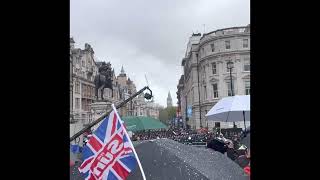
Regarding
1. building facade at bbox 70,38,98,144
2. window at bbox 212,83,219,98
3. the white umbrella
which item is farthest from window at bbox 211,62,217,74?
the white umbrella

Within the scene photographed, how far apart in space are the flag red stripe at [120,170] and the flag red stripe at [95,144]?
0.25 metres

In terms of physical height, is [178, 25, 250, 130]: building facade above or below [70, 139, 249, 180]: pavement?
above

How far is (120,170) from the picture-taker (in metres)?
3.49

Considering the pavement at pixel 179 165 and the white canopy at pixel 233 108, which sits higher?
the white canopy at pixel 233 108

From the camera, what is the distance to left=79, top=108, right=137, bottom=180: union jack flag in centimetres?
351

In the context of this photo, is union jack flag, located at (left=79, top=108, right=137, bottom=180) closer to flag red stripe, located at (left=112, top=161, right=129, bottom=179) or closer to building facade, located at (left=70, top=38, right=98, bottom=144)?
flag red stripe, located at (left=112, top=161, right=129, bottom=179)

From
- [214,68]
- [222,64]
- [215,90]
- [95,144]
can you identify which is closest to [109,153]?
[95,144]

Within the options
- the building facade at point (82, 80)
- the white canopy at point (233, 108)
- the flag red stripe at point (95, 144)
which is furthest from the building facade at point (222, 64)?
the flag red stripe at point (95, 144)

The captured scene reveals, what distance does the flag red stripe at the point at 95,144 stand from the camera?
3.61 metres

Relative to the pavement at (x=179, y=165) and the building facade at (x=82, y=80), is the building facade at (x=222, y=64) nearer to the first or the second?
the building facade at (x=82, y=80)
